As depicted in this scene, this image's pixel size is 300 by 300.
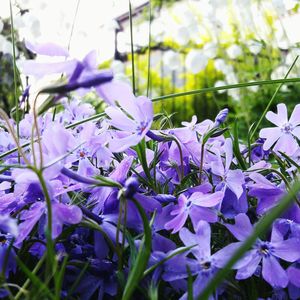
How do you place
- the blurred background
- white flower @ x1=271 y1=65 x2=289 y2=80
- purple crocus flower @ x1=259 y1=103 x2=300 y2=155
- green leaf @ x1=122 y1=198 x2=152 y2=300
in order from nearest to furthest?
green leaf @ x1=122 y1=198 x2=152 y2=300 < purple crocus flower @ x1=259 y1=103 x2=300 y2=155 < the blurred background < white flower @ x1=271 y1=65 x2=289 y2=80

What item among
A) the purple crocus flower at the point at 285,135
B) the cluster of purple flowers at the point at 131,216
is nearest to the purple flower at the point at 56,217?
the cluster of purple flowers at the point at 131,216

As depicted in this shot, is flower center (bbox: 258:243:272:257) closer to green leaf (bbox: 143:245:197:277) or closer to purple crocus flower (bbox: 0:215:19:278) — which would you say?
green leaf (bbox: 143:245:197:277)

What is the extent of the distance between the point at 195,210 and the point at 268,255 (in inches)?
2.6

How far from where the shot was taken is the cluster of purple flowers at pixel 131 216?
0.37 m

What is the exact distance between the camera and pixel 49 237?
333 millimetres

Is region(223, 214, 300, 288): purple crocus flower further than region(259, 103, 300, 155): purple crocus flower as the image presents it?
No

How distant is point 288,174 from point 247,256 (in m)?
0.19

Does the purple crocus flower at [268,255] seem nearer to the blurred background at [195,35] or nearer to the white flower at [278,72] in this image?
the blurred background at [195,35]

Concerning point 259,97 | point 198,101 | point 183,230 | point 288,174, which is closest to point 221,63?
point 259,97

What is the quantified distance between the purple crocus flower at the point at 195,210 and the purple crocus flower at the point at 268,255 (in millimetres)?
23

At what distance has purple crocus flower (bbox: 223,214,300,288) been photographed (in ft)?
1.28

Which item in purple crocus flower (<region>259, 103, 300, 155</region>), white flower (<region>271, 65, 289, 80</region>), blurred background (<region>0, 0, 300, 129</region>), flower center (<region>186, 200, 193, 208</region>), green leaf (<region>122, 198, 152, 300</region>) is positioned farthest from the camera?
white flower (<region>271, 65, 289, 80</region>)

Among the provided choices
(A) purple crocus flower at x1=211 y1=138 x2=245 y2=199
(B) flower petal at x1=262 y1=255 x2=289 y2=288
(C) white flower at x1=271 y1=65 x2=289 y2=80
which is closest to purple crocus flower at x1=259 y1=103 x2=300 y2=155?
(A) purple crocus flower at x1=211 y1=138 x2=245 y2=199

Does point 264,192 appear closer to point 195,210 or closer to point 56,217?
point 195,210
